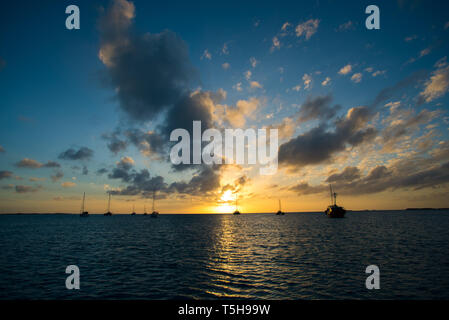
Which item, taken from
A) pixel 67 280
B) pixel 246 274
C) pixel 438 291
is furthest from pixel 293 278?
pixel 67 280

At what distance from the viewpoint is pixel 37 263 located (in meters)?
26.9

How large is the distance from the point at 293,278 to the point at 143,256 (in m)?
21.9
